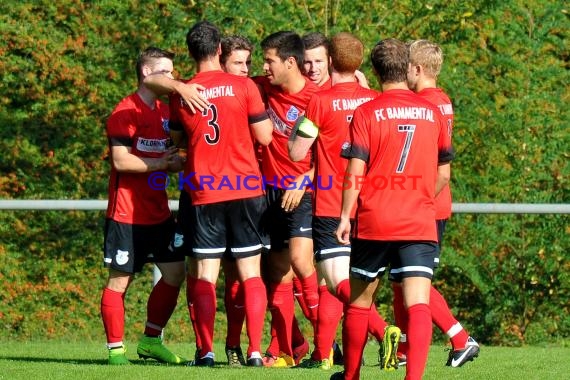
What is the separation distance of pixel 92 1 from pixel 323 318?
27.0 feet

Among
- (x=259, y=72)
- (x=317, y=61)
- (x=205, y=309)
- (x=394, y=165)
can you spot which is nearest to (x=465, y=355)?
(x=205, y=309)

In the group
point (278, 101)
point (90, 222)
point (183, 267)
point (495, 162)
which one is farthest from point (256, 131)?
point (90, 222)

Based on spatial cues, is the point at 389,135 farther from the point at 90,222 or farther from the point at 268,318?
the point at 90,222

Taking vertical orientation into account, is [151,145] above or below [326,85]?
below

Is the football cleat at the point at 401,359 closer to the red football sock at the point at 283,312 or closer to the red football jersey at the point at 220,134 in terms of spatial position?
the red football sock at the point at 283,312

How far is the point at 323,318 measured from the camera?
30.1 ft

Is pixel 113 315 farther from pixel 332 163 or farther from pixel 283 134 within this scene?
pixel 332 163

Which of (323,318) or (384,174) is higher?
(384,174)

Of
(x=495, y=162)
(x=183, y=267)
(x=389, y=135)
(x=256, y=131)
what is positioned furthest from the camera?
(x=495, y=162)

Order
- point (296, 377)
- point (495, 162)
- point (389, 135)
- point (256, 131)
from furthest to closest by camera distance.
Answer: point (495, 162) → point (256, 131) → point (296, 377) → point (389, 135)

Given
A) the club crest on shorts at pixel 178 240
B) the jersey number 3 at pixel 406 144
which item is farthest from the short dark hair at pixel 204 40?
the jersey number 3 at pixel 406 144

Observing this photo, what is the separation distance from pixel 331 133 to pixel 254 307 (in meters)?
1.35

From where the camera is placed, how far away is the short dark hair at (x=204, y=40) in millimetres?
8852

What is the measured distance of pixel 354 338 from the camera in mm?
7574
